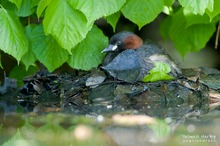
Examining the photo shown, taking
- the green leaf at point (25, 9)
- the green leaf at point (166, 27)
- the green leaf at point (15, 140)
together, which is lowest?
the green leaf at point (166, 27)

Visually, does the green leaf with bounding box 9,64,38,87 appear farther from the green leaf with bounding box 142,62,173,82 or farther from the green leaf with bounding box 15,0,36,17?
the green leaf with bounding box 142,62,173,82

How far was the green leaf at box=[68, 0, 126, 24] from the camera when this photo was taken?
12.6 ft

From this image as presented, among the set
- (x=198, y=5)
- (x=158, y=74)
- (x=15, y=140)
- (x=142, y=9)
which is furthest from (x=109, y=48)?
(x=15, y=140)

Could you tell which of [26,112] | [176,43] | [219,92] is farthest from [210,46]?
[26,112]

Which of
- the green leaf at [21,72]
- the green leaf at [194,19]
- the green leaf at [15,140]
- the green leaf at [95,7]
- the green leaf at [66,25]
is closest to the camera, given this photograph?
the green leaf at [15,140]

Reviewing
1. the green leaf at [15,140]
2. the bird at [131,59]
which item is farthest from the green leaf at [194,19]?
the green leaf at [15,140]

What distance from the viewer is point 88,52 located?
460cm

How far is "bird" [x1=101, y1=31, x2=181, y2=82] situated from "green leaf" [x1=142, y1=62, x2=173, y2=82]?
108 mm

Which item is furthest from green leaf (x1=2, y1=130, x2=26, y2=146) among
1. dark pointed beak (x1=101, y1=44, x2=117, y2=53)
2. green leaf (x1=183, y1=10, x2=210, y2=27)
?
green leaf (x1=183, y1=10, x2=210, y2=27)

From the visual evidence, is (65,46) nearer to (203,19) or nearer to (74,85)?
(74,85)

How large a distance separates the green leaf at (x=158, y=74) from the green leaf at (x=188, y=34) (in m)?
1.33

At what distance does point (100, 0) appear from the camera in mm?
3879

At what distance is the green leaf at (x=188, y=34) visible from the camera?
230 inches

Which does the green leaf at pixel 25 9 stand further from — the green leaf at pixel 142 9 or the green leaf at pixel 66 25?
the green leaf at pixel 142 9
